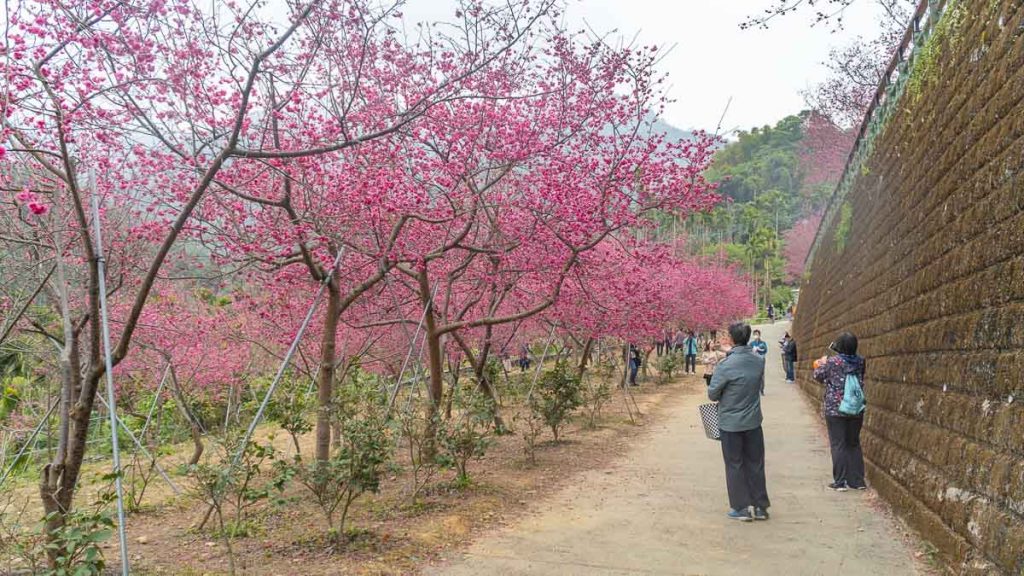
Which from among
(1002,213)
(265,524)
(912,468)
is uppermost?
(1002,213)

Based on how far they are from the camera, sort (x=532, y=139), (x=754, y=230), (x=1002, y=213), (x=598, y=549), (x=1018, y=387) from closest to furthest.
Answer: (x=1018, y=387)
(x=1002, y=213)
(x=598, y=549)
(x=532, y=139)
(x=754, y=230)

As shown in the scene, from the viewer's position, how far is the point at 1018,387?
146 inches

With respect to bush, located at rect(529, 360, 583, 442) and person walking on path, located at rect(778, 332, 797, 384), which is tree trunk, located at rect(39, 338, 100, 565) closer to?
bush, located at rect(529, 360, 583, 442)

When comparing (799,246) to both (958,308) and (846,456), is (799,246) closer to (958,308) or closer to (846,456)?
(846,456)

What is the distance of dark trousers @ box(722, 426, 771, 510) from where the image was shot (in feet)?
19.2

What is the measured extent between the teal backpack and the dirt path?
0.77 meters

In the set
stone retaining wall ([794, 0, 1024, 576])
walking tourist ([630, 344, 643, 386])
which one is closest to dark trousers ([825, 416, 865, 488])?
stone retaining wall ([794, 0, 1024, 576])

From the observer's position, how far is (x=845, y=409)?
634 cm

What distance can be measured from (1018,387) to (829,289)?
13066 mm

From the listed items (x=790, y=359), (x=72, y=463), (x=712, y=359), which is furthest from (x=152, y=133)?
(x=790, y=359)

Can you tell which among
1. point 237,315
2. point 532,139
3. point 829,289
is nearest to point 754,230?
point 829,289

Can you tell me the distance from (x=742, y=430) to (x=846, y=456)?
1.57 m

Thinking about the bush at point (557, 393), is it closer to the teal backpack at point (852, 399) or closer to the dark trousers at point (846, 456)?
the dark trousers at point (846, 456)

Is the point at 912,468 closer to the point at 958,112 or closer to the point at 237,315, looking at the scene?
the point at 958,112
